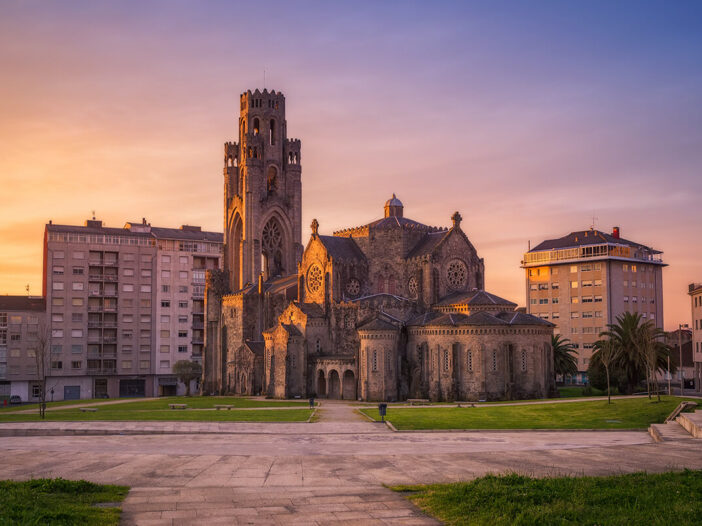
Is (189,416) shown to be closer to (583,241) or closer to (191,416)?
(191,416)

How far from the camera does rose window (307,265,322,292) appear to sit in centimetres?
7750

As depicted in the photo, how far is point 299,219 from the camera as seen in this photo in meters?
101

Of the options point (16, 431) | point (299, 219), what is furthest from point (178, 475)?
point (299, 219)

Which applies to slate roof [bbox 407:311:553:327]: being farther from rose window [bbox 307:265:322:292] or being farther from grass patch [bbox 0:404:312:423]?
grass patch [bbox 0:404:312:423]

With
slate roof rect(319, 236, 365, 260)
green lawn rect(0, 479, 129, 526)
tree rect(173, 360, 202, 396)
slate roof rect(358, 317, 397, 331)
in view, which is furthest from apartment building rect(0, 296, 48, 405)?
green lawn rect(0, 479, 129, 526)

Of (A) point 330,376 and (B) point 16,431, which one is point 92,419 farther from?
(A) point 330,376

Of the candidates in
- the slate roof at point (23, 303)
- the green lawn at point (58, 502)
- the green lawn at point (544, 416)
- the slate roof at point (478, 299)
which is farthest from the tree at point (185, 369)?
the green lawn at point (58, 502)

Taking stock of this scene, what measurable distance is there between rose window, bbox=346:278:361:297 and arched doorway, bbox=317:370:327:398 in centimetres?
1012

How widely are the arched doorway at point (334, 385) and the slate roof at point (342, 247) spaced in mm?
12641

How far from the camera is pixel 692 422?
3188 cm

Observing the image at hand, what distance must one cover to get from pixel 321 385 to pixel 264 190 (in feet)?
116

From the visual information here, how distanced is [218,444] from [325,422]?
10868 millimetres

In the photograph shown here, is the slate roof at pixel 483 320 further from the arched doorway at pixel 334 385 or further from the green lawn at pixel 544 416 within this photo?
the green lawn at pixel 544 416

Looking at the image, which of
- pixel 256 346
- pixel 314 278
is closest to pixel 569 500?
pixel 314 278
